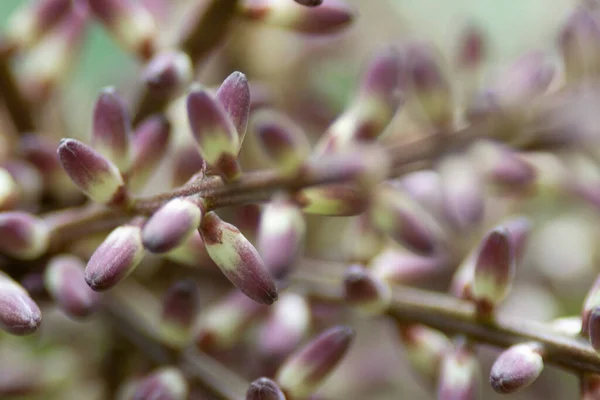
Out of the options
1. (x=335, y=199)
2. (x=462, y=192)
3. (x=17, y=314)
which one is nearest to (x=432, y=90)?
(x=462, y=192)

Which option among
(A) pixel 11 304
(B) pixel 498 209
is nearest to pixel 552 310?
(B) pixel 498 209

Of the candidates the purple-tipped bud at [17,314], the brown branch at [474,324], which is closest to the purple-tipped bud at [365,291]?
the brown branch at [474,324]

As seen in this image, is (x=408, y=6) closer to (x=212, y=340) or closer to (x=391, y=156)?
(x=391, y=156)

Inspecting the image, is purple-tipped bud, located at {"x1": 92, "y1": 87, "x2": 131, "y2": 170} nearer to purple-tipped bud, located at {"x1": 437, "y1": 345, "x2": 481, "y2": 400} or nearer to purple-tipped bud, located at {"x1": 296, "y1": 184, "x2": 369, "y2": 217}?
purple-tipped bud, located at {"x1": 296, "y1": 184, "x2": 369, "y2": 217}

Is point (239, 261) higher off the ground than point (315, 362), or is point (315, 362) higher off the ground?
point (239, 261)

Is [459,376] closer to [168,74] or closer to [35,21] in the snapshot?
[168,74]

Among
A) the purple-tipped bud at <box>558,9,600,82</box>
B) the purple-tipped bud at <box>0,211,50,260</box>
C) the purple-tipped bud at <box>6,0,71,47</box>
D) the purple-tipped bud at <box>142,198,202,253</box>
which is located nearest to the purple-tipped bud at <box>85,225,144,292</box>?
the purple-tipped bud at <box>142,198,202,253</box>
